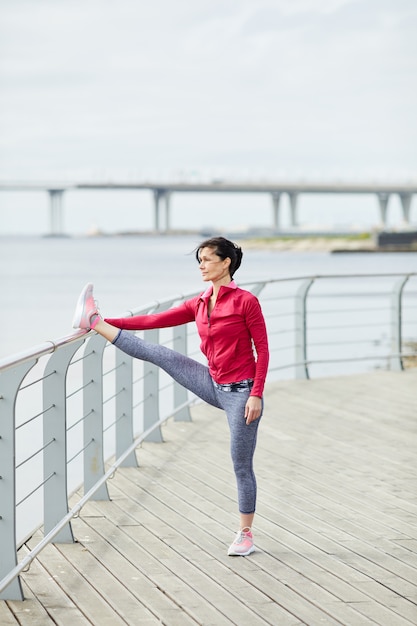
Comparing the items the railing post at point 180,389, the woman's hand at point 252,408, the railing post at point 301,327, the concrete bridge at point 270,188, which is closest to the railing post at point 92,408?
the woman's hand at point 252,408

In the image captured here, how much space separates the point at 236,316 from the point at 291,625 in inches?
44.2

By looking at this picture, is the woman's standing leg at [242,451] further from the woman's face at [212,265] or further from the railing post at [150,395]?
the railing post at [150,395]

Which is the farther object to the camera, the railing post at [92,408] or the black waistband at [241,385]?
the railing post at [92,408]

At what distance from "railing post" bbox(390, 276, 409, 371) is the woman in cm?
562

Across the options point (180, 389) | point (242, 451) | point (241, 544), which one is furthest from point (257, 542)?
point (180, 389)

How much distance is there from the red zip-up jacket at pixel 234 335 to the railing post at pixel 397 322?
5.70m

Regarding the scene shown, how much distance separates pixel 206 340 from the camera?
4.03 meters

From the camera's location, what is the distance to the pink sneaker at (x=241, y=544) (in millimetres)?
4219

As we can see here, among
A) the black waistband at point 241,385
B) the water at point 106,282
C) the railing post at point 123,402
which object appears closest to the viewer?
the black waistband at point 241,385

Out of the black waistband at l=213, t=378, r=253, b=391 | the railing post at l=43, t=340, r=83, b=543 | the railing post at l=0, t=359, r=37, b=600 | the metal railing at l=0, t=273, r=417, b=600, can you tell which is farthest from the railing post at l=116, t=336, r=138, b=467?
the railing post at l=0, t=359, r=37, b=600

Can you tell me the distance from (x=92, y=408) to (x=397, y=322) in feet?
18.1

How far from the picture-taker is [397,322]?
9.84m

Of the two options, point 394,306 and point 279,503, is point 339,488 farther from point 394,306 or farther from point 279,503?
point 394,306

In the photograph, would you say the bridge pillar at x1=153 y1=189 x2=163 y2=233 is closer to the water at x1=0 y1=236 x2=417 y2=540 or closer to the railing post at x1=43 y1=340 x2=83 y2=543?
the water at x1=0 y1=236 x2=417 y2=540
